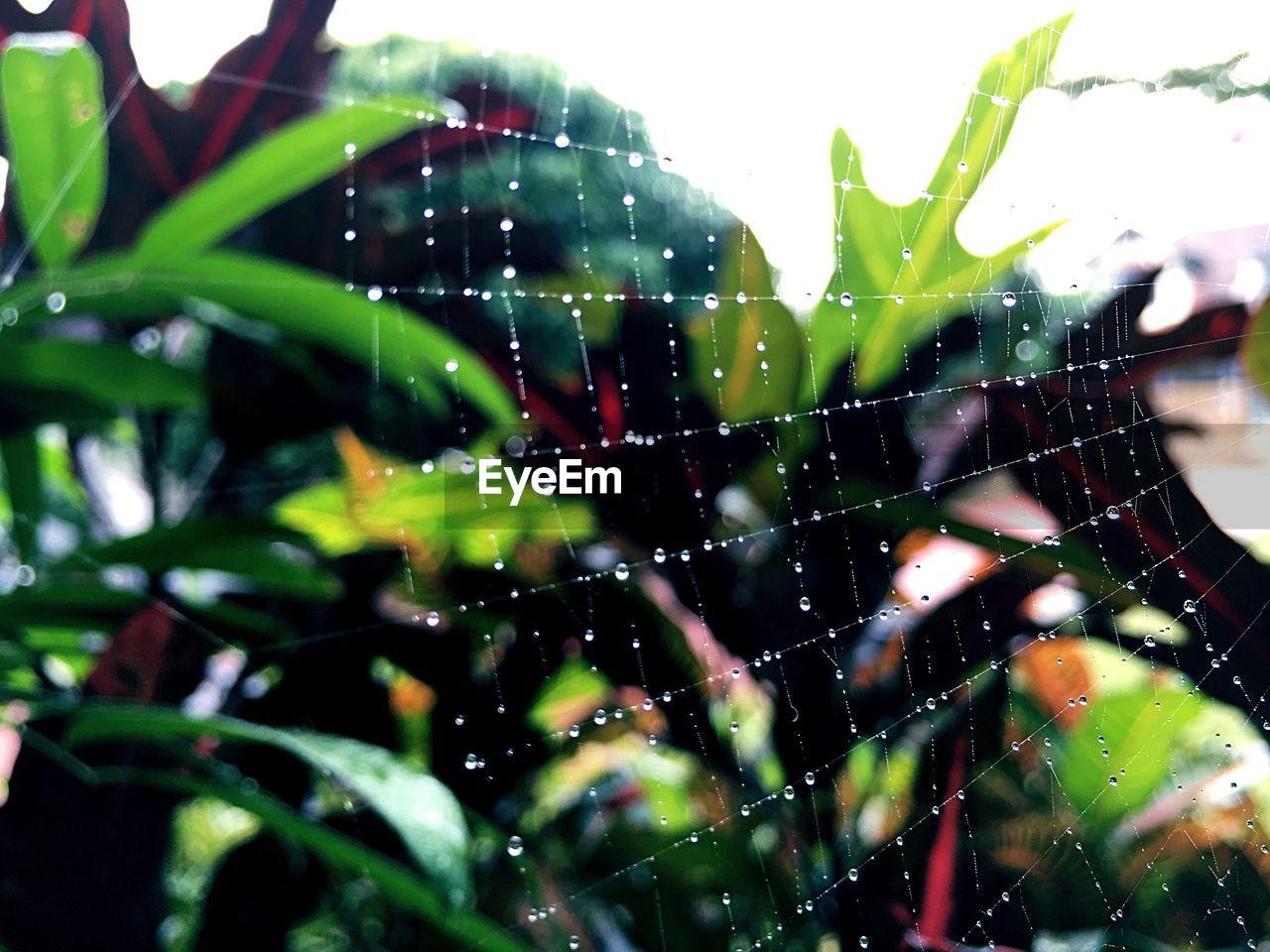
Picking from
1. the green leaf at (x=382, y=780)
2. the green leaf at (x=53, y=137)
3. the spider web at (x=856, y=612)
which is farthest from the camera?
the spider web at (x=856, y=612)

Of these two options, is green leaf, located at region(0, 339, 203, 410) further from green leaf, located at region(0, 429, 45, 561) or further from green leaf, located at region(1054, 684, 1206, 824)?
green leaf, located at region(1054, 684, 1206, 824)

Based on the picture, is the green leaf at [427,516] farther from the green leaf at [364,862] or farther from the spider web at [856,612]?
the green leaf at [364,862]

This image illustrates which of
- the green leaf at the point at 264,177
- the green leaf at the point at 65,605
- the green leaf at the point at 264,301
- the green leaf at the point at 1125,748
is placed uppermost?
the green leaf at the point at 264,177

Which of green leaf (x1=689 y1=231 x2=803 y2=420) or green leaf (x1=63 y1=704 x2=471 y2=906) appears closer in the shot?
green leaf (x1=63 y1=704 x2=471 y2=906)

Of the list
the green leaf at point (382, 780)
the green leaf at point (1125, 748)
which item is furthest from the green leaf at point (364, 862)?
the green leaf at point (1125, 748)

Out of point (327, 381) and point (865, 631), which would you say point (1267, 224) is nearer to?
point (865, 631)

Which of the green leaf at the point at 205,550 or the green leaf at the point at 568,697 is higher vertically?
the green leaf at the point at 205,550

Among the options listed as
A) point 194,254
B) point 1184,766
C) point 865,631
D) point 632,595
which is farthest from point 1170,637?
point 194,254

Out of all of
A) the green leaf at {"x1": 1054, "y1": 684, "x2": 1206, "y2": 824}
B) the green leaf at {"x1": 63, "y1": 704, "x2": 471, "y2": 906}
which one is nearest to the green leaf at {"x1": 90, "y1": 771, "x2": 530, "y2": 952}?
the green leaf at {"x1": 63, "y1": 704, "x2": 471, "y2": 906}
